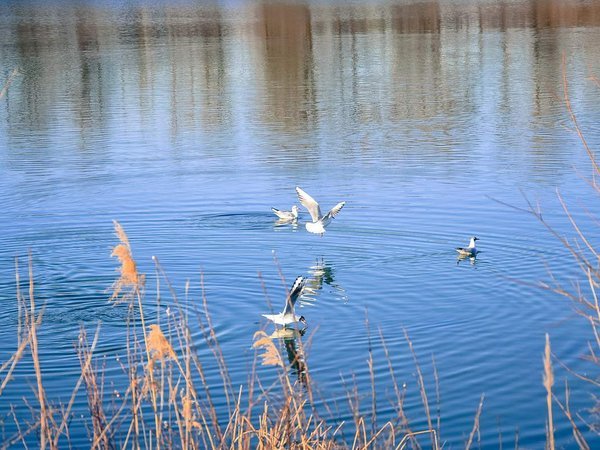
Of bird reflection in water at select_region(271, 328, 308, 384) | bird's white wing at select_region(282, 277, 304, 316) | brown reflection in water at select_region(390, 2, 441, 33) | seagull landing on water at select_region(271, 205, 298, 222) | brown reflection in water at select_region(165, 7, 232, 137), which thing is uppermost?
brown reflection in water at select_region(390, 2, 441, 33)

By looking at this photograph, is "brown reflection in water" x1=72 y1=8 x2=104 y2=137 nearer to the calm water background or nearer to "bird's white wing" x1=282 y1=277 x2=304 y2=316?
the calm water background

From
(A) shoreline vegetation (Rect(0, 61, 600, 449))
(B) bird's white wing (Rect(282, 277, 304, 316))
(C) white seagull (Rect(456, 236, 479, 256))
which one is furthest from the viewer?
(C) white seagull (Rect(456, 236, 479, 256))

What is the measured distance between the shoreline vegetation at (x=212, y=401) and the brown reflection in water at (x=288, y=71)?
11.8 meters

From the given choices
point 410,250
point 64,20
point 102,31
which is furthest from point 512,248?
point 64,20

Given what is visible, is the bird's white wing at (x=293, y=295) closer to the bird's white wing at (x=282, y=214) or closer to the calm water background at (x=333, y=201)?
the calm water background at (x=333, y=201)

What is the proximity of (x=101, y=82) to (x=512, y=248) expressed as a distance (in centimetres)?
1942

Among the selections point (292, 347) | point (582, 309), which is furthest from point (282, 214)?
point (582, 309)

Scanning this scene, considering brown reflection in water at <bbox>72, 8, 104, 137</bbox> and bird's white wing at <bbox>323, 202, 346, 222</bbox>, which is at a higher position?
brown reflection in water at <bbox>72, 8, 104, 137</bbox>

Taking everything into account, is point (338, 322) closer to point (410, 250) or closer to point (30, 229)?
point (410, 250)

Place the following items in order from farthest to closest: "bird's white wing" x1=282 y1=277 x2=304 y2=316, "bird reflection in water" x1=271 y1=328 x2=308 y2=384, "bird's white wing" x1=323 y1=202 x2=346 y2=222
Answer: "bird's white wing" x1=323 y1=202 x2=346 y2=222
"bird reflection in water" x1=271 y1=328 x2=308 y2=384
"bird's white wing" x1=282 y1=277 x2=304 y2=316

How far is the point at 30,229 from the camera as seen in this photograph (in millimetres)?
13992

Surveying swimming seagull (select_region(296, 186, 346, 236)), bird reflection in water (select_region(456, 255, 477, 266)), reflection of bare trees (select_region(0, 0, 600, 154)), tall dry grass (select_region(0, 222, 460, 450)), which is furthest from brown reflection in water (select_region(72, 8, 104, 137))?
tall dry grass (select_region(0, 222, 460, 450))

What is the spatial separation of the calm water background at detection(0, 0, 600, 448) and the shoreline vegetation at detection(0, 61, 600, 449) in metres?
0.24

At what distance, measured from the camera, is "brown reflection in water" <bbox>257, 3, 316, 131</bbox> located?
23242 millimetres
